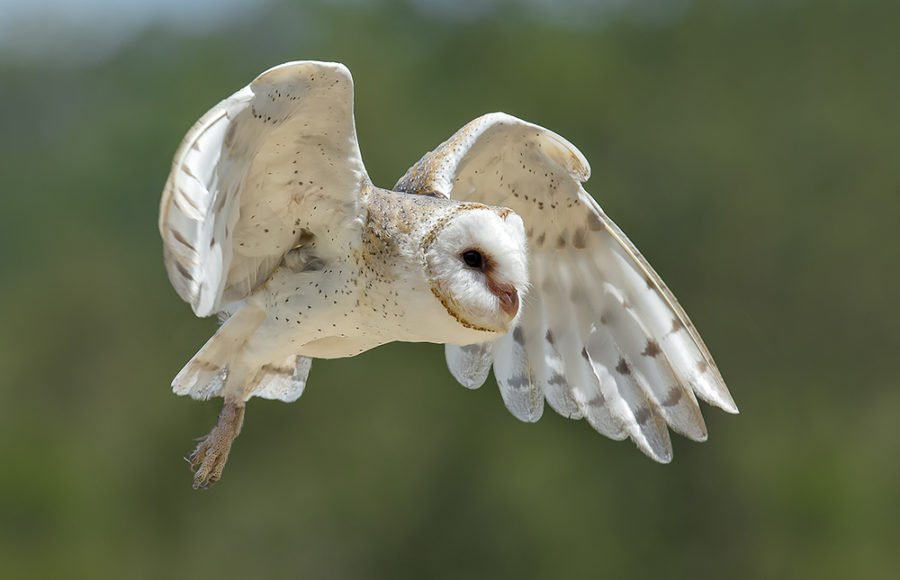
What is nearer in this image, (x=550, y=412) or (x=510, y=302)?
(x=510, y=302)

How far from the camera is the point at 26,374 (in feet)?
52.6

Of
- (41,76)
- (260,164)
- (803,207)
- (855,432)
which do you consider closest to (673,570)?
(855,432)

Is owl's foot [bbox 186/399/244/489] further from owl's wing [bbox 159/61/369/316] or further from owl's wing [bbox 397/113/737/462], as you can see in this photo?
owl's wing [bbox 397/113/737/462]

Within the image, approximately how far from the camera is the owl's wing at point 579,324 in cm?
462

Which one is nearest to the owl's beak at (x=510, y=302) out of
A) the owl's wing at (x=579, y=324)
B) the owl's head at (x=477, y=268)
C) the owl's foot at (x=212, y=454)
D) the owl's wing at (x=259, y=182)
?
the owl's head at (x=477, y=268)

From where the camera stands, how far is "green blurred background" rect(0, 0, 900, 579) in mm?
14102

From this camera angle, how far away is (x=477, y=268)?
3.82 meters

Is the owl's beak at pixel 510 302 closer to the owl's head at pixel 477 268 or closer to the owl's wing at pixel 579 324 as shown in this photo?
the owl's head at pixel 477 268

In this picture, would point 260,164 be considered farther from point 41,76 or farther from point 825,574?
point 41,76

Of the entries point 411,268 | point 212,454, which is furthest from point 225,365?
point 411,268

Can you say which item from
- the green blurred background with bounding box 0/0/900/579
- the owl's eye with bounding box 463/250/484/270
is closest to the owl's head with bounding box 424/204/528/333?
the owl's eye with bounding box 463/250/484/270

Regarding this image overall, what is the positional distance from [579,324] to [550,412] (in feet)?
31.2

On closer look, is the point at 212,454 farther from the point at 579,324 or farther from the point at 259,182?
the point at 579,324

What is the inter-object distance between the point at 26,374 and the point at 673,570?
279 inches
